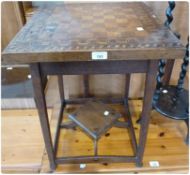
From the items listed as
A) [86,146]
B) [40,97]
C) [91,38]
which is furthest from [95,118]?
[91,38]

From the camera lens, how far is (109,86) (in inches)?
60.4

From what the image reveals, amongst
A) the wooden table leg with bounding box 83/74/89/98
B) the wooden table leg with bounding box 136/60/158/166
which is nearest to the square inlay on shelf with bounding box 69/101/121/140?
the wooden table leg with bounding box 136/60/158/166

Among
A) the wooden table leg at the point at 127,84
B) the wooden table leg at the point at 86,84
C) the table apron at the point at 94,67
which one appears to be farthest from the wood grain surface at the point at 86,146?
the table apron at the point at 94,67

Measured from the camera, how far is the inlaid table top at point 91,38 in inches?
26.9

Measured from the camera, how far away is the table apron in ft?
2.49

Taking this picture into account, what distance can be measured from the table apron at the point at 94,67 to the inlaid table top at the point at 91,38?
68 millimetres

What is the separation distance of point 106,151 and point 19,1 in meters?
1.10

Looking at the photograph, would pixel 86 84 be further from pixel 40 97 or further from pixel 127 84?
pixel 40 97

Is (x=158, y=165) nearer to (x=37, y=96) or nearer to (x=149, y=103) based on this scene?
(x=149, y=103)

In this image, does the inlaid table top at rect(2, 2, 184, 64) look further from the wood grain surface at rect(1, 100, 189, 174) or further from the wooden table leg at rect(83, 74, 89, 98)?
the wood grain surface at rect(1, 100, 189, 174)

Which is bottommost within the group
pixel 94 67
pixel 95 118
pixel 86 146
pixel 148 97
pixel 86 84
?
pixel 86 146

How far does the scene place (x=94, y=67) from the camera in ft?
2.53

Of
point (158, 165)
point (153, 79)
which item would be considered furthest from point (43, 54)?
point (158, 165)

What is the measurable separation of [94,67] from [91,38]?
4.3 inches
